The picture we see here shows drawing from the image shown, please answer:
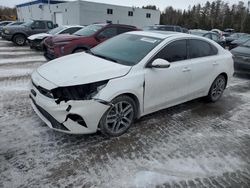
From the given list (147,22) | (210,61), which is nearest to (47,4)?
(147,22)

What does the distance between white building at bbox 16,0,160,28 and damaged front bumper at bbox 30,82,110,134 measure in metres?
28.2

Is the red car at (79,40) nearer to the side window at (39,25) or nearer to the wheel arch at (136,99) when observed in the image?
the wheel arch at (136,99)

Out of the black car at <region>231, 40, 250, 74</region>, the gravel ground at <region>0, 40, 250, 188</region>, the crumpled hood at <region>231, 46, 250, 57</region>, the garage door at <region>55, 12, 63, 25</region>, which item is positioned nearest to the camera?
the gravel ground at <region>0, 40, 250, 188</region>

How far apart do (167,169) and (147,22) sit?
37.0m

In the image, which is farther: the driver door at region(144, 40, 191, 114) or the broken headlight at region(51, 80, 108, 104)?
the driver door at region(144, 40, 191, 114)

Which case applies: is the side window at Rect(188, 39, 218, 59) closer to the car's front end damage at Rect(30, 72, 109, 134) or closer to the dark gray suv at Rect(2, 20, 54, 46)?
the car's front end damage at Rect(30, 72, 109, 134)

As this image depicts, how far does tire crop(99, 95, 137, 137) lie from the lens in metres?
3.42

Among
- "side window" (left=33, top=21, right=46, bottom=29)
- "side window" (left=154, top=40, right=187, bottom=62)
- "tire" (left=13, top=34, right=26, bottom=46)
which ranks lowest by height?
"tire" (left=13, top=34, right=26, bottom=46)

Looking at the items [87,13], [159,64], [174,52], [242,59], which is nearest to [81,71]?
[159,64]

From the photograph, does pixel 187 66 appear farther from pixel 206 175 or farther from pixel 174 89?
pixel 206 175

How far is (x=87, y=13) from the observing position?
30172mm

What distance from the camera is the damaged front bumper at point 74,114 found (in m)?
3.08

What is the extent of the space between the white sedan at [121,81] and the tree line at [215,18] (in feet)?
143

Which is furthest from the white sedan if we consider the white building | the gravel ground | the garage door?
the garage door
